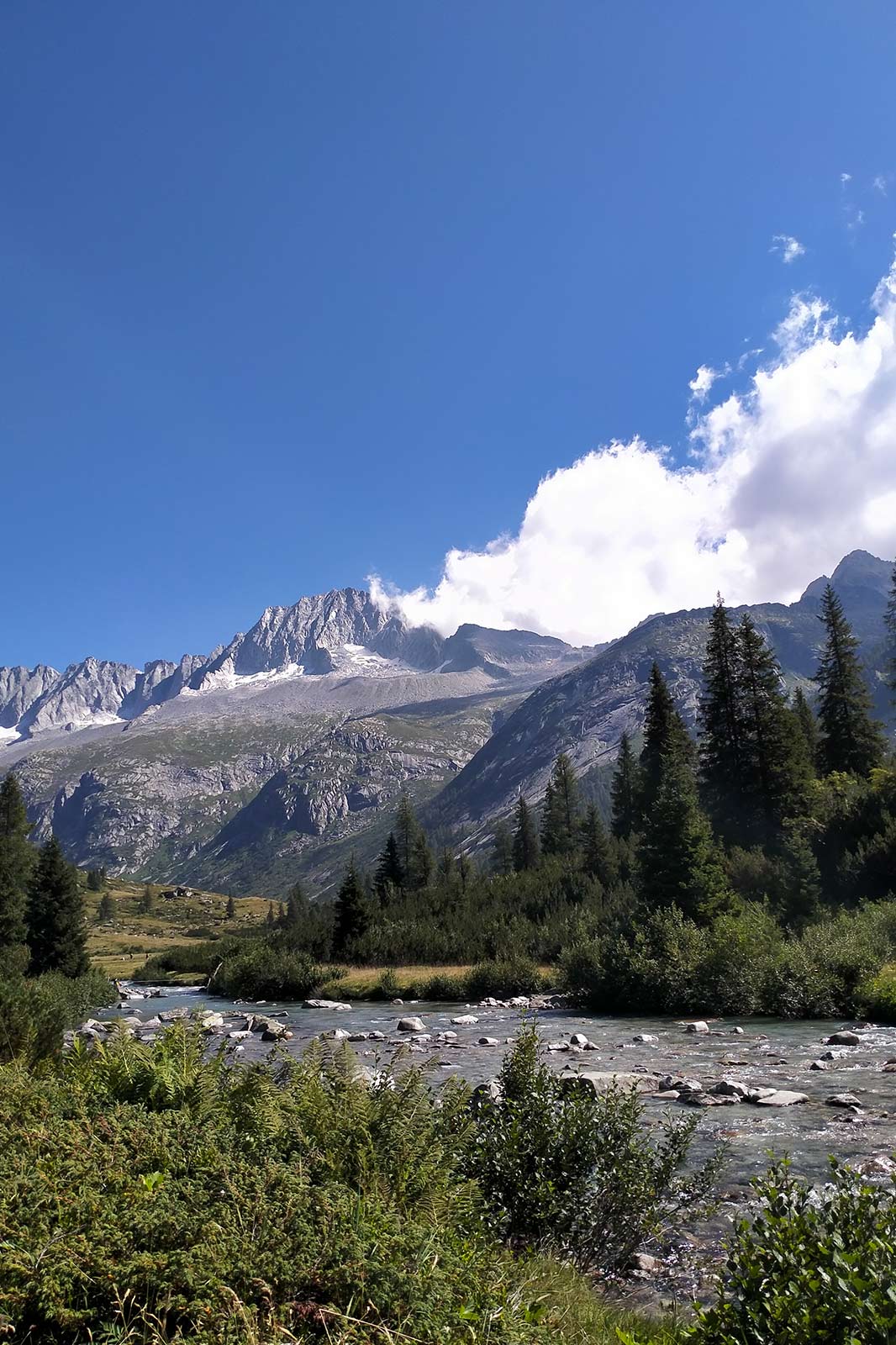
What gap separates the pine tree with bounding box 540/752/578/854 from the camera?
10144 cm

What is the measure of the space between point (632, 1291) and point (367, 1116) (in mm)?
3528

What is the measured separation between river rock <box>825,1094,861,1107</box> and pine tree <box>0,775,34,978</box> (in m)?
42.6

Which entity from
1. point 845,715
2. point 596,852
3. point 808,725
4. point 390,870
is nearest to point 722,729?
point 845,715

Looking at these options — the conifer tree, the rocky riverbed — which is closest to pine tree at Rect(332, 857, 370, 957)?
the rocky riverbed

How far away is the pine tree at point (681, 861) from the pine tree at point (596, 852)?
23.1 metres

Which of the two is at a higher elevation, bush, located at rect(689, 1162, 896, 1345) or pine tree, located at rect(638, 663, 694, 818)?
pine tree, located at rect(638, 663, 694, 818)

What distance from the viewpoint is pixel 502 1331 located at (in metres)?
4.01

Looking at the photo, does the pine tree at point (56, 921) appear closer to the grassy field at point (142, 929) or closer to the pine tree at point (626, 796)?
the grassy field at point (142, 929)

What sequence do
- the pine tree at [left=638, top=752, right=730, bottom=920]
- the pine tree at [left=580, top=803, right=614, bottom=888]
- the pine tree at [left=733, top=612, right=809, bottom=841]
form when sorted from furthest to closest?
the pine tree at [left=580, top=803, right=614, bottom=888] → the pine tree at [left=733, top=612, right=809, bottom=841] → the pine tree at [left=638, top=752, right=730, bottom=920]

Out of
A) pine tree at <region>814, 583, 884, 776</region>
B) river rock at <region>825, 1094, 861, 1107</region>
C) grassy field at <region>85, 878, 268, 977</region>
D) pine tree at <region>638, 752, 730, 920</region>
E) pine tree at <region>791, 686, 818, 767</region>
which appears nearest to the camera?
river rock at <region>825, 1094, 861, 1107</region>

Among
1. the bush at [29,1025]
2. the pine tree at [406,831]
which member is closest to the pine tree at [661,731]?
the bush at [29,1025]

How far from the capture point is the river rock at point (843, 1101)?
46.4ft

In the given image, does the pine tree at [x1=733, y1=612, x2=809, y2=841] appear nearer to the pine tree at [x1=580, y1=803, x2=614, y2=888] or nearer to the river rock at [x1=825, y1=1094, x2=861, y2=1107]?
the pine tree at [x1=580, y1=803, x2=614, y2=888]

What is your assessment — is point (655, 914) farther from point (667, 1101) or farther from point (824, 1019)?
point (667, 1101)
